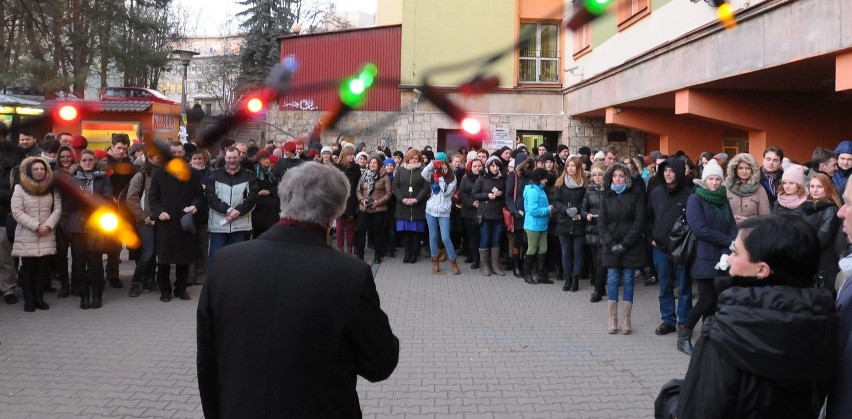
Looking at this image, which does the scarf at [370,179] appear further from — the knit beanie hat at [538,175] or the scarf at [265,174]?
the knit beanie hat at [538,175]

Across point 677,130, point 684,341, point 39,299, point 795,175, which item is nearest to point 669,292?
point 684,341

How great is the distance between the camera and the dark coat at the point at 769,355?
2316 mm

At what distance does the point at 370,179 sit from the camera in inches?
452

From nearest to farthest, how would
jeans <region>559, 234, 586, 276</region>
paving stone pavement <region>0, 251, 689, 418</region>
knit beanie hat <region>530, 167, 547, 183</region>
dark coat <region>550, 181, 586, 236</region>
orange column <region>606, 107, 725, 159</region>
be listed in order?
paving stone pavement <region>0, 251, 689, 418</region> → dark coat <region>550, 181, 586, 236</region> → jeans <region>559, 234, 586, 276</region> → knit beanie hat <region>530, 167, 547, 183</region> → orange column <region>606, 107, 725, 159</region>

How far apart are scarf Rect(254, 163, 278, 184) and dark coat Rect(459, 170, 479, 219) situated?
9.86ft

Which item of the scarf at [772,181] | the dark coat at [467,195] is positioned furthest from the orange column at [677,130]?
the scarf at [772,181]

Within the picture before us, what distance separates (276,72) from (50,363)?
497 centimetres

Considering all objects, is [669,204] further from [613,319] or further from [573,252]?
[573,252]

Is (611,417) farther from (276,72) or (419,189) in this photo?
(419,189)

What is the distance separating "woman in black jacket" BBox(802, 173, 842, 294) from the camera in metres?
6.08

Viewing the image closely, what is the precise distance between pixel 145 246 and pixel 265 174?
68.4 inches

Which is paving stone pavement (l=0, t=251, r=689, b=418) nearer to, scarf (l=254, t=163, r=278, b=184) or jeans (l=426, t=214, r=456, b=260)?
jeans (l=426, t=214, r=456, b=260)

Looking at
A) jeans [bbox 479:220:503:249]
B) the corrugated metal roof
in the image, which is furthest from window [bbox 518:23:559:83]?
jeans [bbox 479:220:503:249]

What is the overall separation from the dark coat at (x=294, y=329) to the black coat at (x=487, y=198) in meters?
8.00
